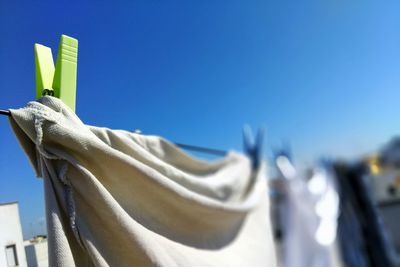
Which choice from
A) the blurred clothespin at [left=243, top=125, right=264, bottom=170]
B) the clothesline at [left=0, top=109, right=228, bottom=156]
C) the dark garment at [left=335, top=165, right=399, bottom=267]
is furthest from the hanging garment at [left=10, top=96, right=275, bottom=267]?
the dark garment at [left=335, top=165, right=399, bottom=267]

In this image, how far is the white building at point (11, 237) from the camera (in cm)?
43

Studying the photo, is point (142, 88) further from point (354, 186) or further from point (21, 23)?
point (354, 186)

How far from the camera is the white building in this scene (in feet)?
1.40

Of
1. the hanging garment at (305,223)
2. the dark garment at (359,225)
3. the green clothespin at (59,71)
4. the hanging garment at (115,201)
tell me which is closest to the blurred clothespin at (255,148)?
the hanging garment at (305,223)

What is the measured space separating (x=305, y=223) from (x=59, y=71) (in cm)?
108

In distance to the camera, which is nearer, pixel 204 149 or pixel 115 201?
pixel 115 201

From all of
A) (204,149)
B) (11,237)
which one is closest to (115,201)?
(11,237)

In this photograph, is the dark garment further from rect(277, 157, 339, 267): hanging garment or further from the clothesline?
the clothesline

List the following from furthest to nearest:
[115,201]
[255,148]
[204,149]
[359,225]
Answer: [359,225]
[255,148]
[204,149]
[115,201]

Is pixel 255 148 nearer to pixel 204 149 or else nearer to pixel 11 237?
pixel 204 149

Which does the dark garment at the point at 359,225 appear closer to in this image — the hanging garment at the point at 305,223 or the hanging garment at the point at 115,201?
the hanging garment at the point at 305,223

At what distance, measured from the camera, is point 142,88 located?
0.62 m

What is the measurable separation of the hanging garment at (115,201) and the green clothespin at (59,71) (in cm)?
3

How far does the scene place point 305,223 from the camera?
1224 millimetres
